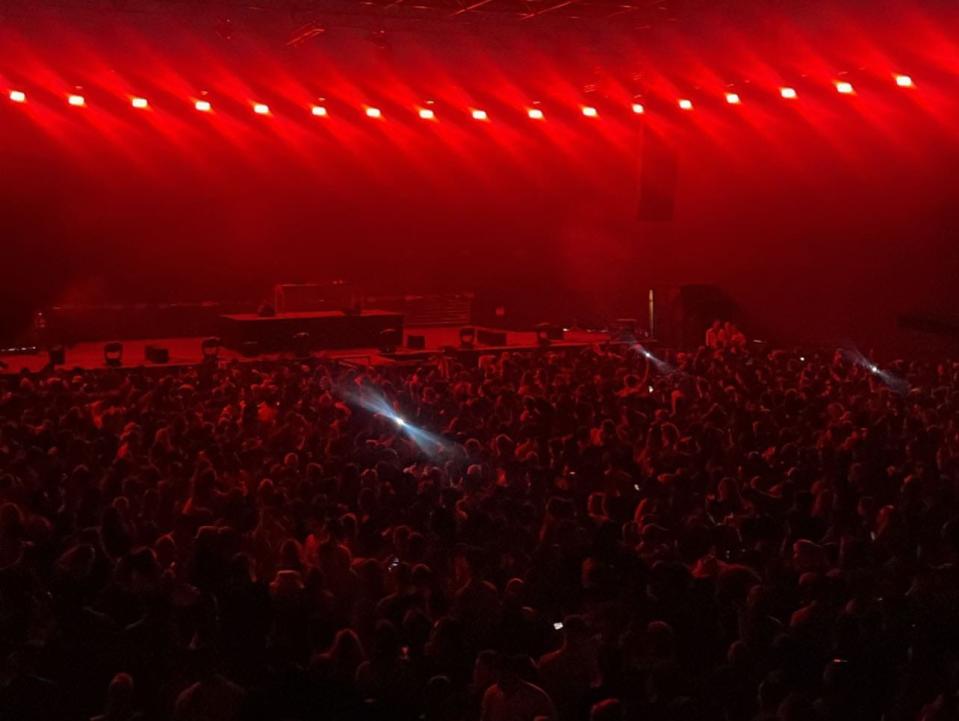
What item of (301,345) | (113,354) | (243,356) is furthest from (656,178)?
(113,354)

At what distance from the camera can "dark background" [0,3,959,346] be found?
64.2 ft

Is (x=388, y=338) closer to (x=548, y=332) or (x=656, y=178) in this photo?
(x=548, y=332)

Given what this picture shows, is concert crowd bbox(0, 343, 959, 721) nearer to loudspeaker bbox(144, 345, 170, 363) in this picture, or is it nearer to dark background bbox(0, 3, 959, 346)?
loudspeaker bbox(144, 345, 170, 363)

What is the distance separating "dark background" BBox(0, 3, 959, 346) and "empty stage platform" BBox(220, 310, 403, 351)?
10.5 feet

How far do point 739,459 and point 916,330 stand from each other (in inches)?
499

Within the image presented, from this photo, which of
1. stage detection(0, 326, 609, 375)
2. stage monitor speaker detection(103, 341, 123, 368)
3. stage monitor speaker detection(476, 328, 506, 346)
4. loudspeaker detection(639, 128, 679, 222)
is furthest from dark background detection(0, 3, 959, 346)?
stage monitor speaker detection(103, 341, 123, 368)

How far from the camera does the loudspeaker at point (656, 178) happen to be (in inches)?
829

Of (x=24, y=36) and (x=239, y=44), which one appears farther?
(x=239, y=44)

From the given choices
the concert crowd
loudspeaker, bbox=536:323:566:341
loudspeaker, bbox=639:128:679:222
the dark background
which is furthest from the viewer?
loudspeaker, bbox=536:323:566:341

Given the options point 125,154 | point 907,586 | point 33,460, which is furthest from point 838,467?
point 125,154

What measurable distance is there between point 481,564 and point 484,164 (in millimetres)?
19517

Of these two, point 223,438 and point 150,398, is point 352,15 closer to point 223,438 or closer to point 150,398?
point 150,398

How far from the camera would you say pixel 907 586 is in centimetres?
641

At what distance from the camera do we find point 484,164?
2542 cm
